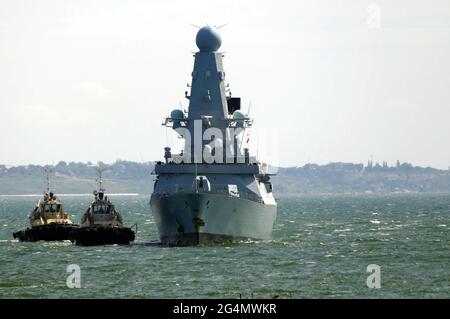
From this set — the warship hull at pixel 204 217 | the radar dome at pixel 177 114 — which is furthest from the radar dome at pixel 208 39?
the warship hull at pixel 204 217

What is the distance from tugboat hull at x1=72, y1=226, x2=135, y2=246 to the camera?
6444 cm

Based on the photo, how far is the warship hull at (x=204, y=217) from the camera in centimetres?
5894

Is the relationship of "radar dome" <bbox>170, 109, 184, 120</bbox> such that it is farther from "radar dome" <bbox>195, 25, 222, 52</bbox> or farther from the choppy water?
the choppy water

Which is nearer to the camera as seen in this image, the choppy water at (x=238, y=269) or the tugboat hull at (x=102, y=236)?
the choppy water at (x=238, y=269)

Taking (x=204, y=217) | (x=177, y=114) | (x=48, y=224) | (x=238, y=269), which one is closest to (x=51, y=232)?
(x=48, y=224)

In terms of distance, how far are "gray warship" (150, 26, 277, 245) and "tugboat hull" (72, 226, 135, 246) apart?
214 centimetres

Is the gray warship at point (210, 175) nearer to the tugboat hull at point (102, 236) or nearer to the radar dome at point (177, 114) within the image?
the radar dome at point (177, 114)

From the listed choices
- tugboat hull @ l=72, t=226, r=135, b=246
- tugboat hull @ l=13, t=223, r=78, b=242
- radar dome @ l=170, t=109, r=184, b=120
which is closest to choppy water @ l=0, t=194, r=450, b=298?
tugboat hull @ l=13, t=223, r=78, b=242

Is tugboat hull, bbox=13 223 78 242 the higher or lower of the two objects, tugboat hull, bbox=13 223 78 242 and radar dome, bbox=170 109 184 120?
the lower

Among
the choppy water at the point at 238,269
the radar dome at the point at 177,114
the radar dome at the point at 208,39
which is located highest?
the radar dome at the point at 208,39

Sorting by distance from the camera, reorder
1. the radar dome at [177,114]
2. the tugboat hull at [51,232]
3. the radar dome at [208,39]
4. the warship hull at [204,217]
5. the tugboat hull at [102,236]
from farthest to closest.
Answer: the tugboat hull at [51,232] < the radar dome at [208,39] < the radar dome at [177,114] < the tugboat hull at [102,236] < the warship hull at [204,217]

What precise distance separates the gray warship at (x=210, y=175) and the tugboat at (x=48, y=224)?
6722 millimetres

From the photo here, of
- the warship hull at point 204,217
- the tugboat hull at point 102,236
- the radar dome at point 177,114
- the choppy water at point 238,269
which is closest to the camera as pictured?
the choppy water at point 238,269
